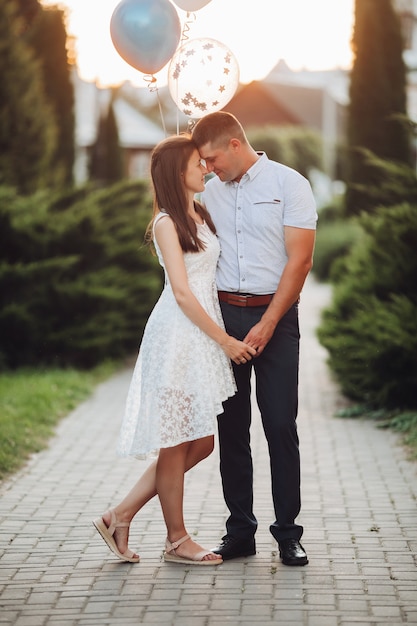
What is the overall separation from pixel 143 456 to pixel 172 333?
0.61 metres

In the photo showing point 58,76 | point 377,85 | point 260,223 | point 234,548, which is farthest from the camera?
point 58,76

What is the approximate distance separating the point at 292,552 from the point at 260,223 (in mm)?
1609

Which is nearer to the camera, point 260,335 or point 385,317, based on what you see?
point 260,335

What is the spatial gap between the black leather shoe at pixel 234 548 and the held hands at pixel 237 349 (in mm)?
957

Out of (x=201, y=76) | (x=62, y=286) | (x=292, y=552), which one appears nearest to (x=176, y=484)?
(x=292, y=552)

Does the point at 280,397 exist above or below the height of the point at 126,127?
above

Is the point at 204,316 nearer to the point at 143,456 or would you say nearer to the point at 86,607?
the point at 143,456

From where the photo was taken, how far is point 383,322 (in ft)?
28.6

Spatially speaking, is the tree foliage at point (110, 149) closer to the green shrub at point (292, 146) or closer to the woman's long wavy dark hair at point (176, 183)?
the green shrub at point (292, 146)

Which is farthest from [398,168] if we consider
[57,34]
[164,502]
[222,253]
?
[57,34]

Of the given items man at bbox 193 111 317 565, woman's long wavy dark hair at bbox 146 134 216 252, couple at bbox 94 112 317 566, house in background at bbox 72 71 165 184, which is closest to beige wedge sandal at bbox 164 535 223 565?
couple at bbox 94 112 317 566

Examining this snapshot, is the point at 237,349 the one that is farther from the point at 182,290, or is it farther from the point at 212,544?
the point at 212,544

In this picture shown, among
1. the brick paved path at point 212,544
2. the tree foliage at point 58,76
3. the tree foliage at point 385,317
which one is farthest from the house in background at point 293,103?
the brick paved path at point 212,544

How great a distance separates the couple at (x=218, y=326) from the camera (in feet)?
15.8
